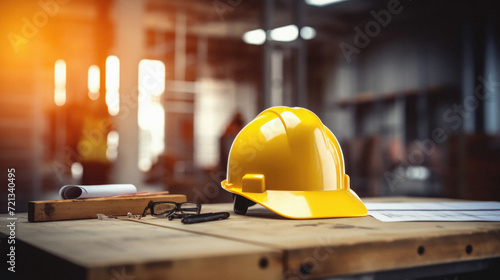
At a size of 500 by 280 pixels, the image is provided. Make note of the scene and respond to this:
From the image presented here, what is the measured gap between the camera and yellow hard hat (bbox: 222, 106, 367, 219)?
1.40 m

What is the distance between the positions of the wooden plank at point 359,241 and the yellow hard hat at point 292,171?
0.11 m

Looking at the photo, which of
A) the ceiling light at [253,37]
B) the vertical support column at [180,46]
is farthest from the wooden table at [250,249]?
the ceiling light at [253,37]

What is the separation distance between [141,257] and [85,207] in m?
0.75

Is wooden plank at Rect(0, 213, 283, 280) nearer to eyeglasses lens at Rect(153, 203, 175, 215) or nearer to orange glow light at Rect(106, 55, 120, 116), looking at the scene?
eyeglasses lens at Rect(153, 203, 175, 215)

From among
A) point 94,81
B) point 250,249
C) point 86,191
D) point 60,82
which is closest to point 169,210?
point 86,191

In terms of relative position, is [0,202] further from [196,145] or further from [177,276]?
[177,276]

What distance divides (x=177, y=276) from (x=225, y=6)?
9.74 metres

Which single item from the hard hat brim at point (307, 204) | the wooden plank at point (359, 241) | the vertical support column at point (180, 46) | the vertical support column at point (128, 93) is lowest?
the wooden plank at point (359, 241)

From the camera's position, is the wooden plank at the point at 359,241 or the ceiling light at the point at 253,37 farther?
the ceiling light at the point at 253,37

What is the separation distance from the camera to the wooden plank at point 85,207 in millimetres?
1376

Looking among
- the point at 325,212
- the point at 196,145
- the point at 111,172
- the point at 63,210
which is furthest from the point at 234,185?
the point at 196,145

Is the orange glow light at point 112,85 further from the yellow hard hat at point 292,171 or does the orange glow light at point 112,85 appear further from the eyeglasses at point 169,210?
the yellow hard hat at point 292,171

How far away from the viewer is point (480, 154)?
13.0 feet

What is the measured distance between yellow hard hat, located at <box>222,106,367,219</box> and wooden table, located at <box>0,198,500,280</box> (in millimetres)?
102
